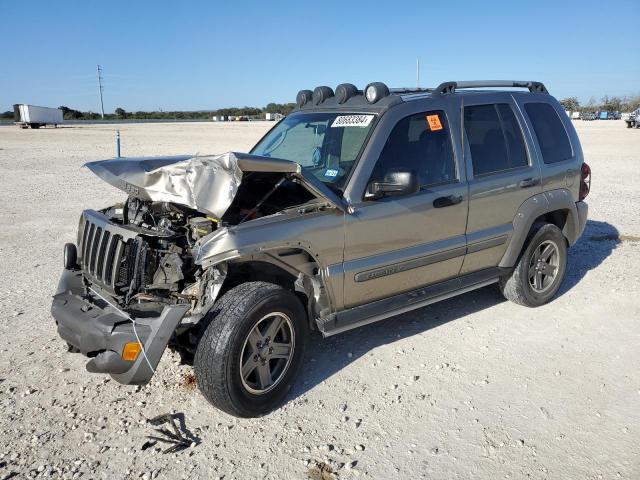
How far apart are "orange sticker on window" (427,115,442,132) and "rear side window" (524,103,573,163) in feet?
4.28

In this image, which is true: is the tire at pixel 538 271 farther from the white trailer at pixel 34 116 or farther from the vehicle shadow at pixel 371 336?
the white trailer at pixel 34 116

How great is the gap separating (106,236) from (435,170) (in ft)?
8.54

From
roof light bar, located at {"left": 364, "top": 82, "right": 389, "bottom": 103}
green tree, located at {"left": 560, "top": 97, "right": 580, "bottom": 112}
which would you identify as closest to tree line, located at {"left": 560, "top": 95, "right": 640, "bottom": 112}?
green tree, located at {"left": 560, "top": 97, "right": 580, "bottom": 112}

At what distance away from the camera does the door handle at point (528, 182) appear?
5080 millimetres

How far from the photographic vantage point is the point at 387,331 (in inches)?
194

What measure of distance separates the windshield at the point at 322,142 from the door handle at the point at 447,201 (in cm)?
78

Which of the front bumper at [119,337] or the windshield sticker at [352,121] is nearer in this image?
the front bumper at [119,337]

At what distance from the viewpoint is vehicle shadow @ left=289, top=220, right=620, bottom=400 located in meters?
4.27

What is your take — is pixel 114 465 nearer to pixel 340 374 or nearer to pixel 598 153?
pixel 340 374

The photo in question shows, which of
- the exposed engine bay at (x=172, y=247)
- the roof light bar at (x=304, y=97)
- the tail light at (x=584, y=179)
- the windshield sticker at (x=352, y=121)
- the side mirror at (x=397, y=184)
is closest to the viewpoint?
the exposed engine bay at (x=172, y=247)

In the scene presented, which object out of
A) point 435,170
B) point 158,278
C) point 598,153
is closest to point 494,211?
point 435,170

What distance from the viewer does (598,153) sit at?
69.9 feet

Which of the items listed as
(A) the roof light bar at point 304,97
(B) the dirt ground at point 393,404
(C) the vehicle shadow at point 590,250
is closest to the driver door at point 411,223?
(B) the dirt ground at point 393,404

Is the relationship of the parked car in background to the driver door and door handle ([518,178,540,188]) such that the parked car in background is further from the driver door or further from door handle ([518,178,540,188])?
the driver door
